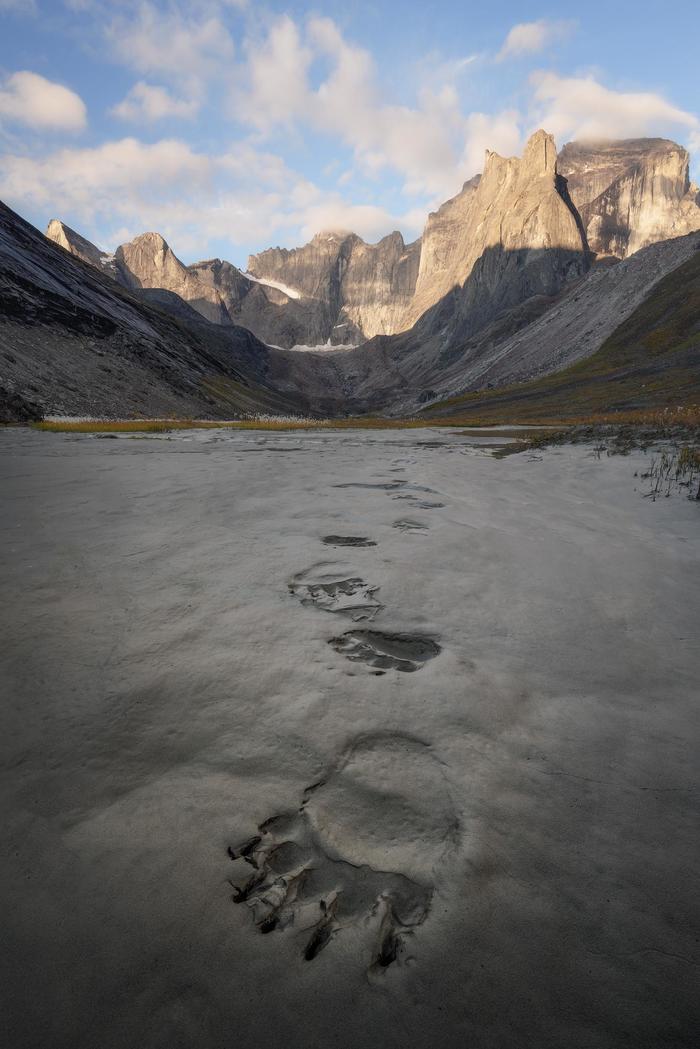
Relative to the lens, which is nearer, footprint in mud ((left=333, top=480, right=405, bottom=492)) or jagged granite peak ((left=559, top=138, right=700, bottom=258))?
footprint in mud ((left=333, top=480, right=405, bottom=492))

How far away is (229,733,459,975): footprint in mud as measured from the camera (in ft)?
5.93

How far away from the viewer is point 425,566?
5.08 metres

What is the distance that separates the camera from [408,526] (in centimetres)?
663

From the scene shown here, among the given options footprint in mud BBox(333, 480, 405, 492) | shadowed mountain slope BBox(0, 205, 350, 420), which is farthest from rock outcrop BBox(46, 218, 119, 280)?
footprint in mud BBox(333, 480, 405, 492)

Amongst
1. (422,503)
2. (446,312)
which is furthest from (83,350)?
(446,312)

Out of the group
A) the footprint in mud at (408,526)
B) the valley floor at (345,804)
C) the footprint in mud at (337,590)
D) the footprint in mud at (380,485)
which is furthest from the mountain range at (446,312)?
the valley floor at (345,804)

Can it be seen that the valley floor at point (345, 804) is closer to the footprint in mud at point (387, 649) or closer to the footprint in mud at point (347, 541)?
the footprint in mud at point (387, 649)

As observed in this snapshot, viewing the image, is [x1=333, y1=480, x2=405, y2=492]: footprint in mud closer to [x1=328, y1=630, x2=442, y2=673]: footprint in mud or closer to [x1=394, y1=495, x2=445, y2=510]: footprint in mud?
[x1=394, y1=495, x2=445, y2=510]: footprint in mud

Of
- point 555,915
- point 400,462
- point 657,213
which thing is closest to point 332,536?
point 555,915

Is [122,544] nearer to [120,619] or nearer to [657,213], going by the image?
[120,619]

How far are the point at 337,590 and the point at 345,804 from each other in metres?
2.29

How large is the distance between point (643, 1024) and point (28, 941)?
194 centimetres

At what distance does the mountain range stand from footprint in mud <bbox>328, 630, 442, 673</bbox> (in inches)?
1391

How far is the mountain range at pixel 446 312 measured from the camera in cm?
4794
